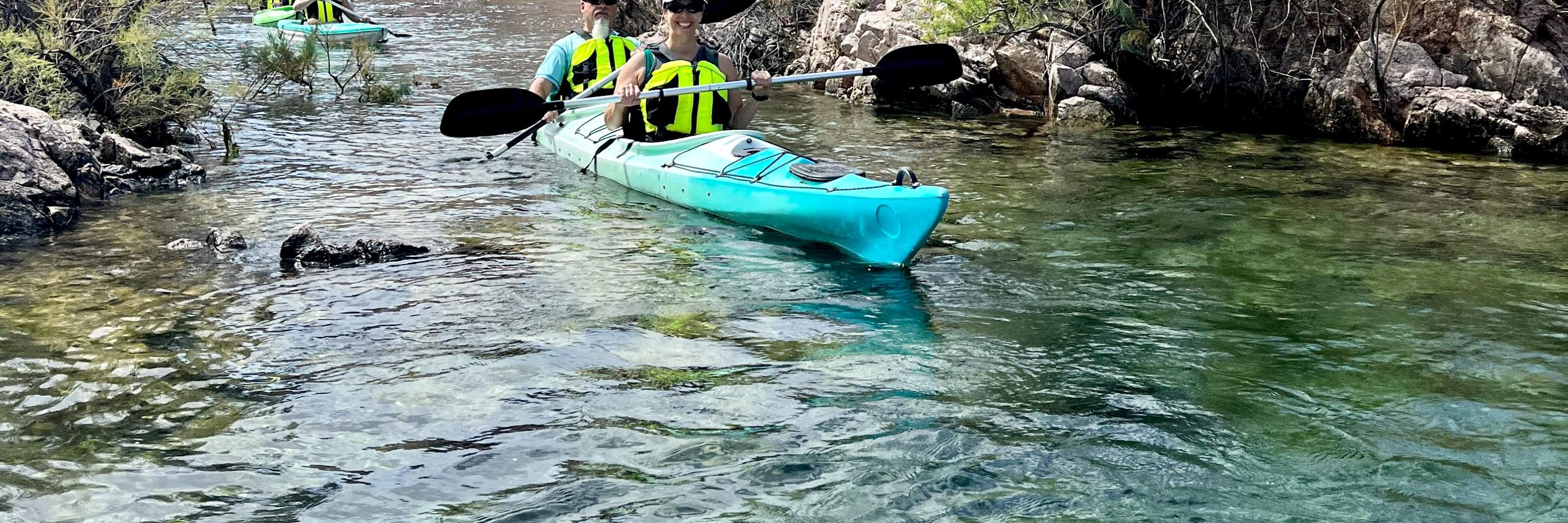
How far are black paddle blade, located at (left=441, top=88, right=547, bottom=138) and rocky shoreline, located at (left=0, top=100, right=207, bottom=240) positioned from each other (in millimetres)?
1933

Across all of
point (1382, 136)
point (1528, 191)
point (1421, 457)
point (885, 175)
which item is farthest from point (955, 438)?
point (1382, 136)

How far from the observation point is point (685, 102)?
275 inches

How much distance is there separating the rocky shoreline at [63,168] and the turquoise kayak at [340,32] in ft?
23.7

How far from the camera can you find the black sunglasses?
6496 mm

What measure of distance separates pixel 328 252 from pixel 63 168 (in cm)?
221

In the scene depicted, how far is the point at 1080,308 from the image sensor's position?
5.01 meters

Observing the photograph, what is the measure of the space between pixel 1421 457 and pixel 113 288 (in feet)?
15.9

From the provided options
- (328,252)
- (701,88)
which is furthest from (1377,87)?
(328,252)

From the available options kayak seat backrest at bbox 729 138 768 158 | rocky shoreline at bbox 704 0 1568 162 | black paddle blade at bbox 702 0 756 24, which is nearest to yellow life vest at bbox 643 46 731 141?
kayak seat backrest at bbox 729 138 768 158

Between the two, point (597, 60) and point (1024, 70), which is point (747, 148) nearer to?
point (597, 60)

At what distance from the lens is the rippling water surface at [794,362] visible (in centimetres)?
330

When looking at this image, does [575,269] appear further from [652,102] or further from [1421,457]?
[1421,457]

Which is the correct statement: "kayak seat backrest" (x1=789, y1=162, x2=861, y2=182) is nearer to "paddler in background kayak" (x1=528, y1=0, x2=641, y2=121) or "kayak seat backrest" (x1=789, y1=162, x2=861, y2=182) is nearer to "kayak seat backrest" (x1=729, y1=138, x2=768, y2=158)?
"kayak seat backrest" (x1=729, y1=138, x2=768, y2=158)

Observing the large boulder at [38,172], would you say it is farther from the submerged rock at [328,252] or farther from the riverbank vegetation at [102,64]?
the submerged rock at [328,252]
